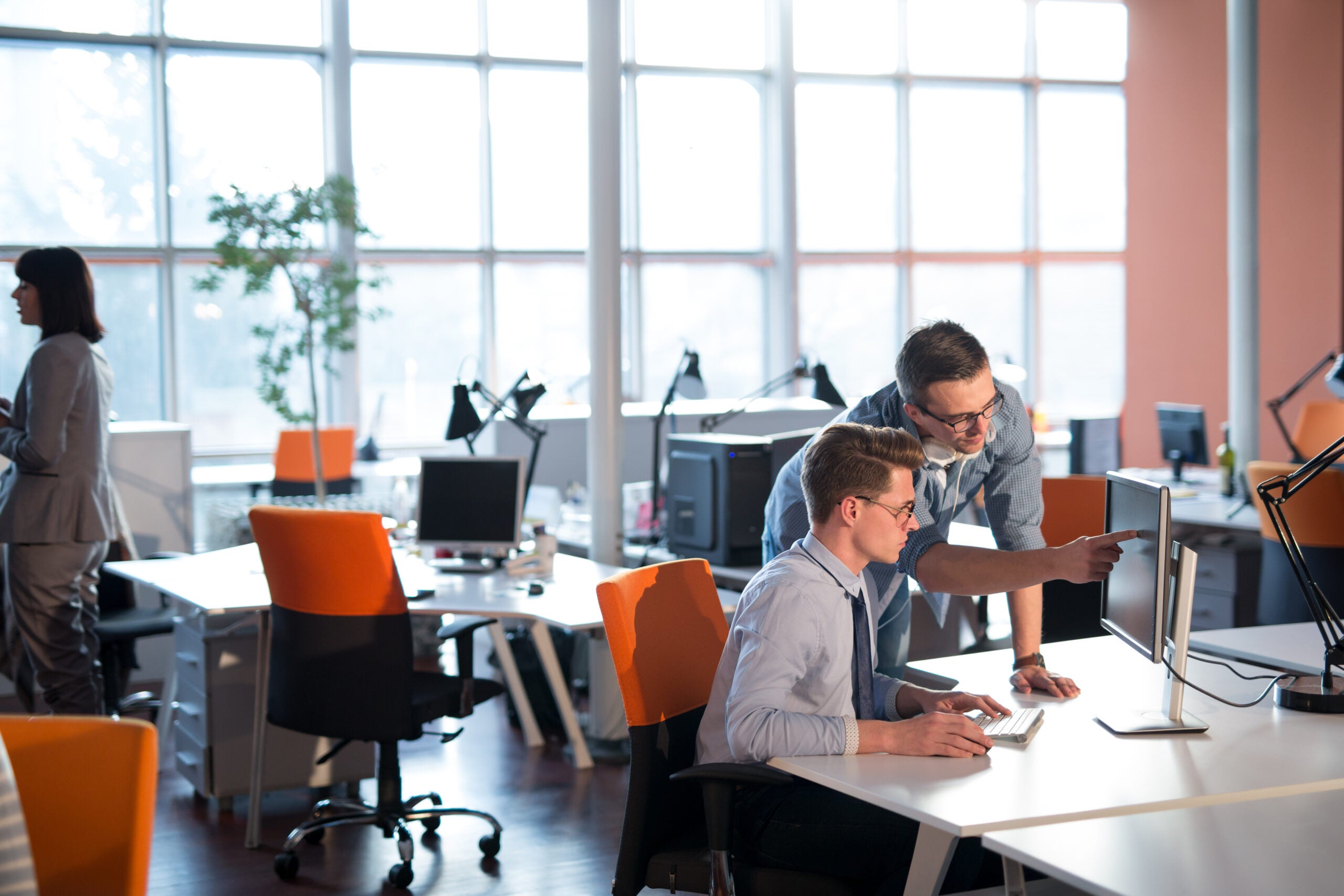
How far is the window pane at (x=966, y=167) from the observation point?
34.1ft

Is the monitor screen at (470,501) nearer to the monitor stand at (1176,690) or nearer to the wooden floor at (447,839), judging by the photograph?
the wooden floor at (447,839)

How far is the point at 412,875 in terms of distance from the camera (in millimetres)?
3410

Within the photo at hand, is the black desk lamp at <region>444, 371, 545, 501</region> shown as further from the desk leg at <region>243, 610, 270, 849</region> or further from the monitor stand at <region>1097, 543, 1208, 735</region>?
the monitor stand at <region>1097, 543, 1208, 735</region>

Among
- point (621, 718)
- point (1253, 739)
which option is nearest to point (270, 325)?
point (621, 718)

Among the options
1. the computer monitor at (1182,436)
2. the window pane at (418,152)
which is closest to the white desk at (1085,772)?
the computer monitor at (1182,436)

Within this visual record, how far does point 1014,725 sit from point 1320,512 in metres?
2.61

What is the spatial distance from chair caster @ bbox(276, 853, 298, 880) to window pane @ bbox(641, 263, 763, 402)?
6.55 metres

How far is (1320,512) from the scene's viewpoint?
4242 mm

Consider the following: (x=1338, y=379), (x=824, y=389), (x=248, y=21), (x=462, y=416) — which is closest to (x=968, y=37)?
(x=248, y=21)

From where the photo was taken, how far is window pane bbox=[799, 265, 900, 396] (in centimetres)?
1022

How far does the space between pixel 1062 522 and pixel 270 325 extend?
6.21 metres

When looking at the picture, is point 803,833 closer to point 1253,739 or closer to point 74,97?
point 1253,739

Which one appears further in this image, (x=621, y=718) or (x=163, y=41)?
(x=163, y=41)

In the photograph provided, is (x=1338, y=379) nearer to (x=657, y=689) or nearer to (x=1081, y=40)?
(x=657, y=689)
